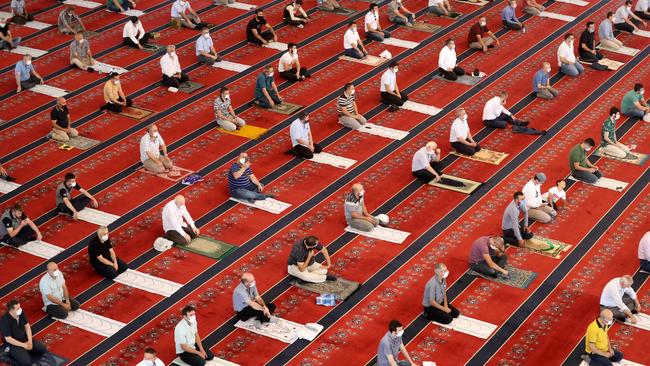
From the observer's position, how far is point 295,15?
25312 millimetres

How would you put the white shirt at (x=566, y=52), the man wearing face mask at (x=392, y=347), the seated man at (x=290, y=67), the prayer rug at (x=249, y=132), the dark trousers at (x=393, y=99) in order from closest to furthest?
the man wearing face mask at (x=392, y=347), the prayer rug at (x=249, y=132), the dark trousers at (x=393, y=99), the seated man at (x=290, y=67), the white shirt at (x=566, y=52)

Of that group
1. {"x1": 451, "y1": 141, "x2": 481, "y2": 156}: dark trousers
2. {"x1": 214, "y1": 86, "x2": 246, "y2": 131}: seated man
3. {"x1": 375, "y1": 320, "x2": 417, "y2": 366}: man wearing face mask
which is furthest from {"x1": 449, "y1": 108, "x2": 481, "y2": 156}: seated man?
{"x1": 375, "y1": 320, "x2": 417, "y2": 366}: man wearing face mask

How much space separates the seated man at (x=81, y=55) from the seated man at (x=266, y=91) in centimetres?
378

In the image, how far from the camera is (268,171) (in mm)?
18500

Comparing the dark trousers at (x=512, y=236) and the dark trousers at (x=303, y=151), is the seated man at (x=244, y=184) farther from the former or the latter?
the dark trousers at (x=512, y=236)

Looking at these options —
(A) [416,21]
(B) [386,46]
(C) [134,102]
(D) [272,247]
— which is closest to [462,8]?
(A) [416,21]

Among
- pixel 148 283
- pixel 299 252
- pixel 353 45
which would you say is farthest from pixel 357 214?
pixel 353 45

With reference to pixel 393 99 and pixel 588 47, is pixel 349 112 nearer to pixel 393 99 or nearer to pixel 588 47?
pixel 393 99

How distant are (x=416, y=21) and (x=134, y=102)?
7.50m

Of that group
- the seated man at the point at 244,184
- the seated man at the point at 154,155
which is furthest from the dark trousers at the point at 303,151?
the seated man at the point at 154,155

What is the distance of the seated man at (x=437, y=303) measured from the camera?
14297mm

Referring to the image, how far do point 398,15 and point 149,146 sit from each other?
8.98 meters

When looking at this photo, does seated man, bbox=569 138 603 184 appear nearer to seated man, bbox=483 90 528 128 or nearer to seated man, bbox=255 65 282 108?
seated man, bbox=483 90 528 128

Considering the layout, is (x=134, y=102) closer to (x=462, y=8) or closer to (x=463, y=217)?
(x=463, y=217)
